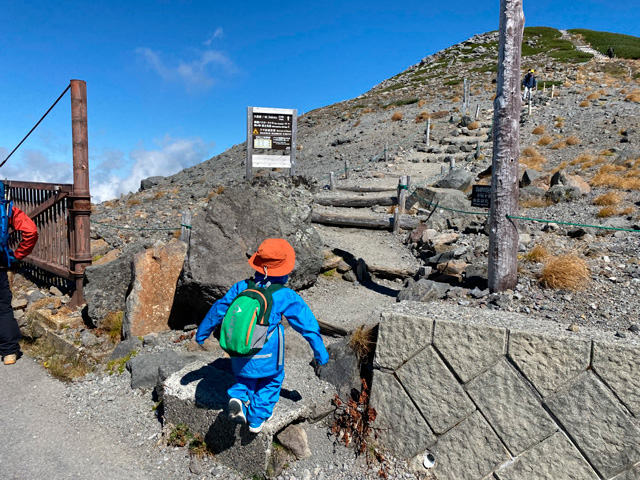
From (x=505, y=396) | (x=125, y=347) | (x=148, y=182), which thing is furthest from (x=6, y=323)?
(x=148, y=182)

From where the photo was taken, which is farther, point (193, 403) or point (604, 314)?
point (604, 314)

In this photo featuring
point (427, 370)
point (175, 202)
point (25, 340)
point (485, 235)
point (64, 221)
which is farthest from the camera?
point (175, 202)

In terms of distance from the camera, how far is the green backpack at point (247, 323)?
325 cm

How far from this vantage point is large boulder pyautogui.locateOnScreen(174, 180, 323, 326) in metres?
5.86

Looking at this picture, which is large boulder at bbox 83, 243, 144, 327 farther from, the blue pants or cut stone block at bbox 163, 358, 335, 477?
the blue pants

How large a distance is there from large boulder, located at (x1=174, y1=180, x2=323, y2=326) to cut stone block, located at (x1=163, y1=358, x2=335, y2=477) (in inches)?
57.1

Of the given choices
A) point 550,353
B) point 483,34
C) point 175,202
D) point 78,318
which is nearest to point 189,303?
point 78,318

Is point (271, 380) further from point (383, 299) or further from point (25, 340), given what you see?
point (25, 340)

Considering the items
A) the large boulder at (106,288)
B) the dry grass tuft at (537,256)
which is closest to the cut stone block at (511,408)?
the dry grass tuft at (537,256)

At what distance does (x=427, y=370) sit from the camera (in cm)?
393

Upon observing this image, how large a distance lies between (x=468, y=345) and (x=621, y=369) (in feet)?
3.48

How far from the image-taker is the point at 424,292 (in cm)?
536

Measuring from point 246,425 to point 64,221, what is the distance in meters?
5.70

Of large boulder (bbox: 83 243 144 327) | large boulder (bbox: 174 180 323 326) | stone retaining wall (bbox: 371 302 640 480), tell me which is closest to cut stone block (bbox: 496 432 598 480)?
stone retaining wall (bbox: 371 302 640 480)
